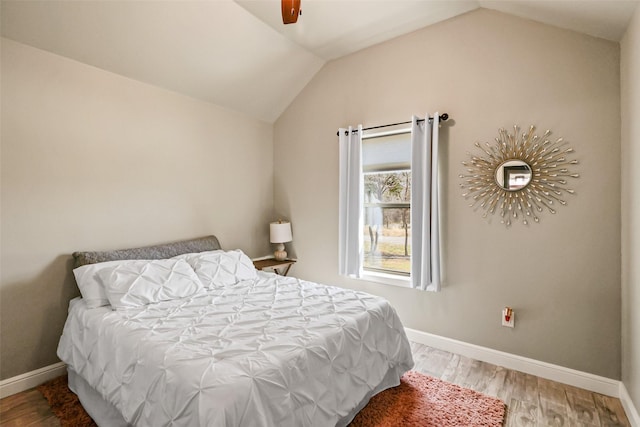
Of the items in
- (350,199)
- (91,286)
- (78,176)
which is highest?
(78,176)

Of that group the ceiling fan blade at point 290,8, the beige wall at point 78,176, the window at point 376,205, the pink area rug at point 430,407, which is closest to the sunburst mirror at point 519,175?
the window at point 376,205

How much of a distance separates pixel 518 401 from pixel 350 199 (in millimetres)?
2199

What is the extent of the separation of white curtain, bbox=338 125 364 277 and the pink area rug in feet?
4.48

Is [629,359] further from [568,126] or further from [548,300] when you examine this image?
[568,126]

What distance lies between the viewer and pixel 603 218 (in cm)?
232

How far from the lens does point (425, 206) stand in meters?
2.97

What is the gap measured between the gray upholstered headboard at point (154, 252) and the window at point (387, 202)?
1.71 metres

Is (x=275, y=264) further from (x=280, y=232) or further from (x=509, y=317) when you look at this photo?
(x=509, y=317)

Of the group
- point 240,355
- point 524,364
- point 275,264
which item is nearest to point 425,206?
point 524,364

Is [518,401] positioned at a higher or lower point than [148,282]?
lower

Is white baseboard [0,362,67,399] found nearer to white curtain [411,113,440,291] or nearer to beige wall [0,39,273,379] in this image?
beige wall [0,39,273,379]

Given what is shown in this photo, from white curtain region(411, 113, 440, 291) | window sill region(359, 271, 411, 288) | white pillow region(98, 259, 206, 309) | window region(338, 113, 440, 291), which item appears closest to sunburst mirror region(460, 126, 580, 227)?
white curtain region(411, 113, 440, 291)

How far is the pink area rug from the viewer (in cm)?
200

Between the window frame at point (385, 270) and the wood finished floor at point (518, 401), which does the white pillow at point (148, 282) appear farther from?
the window frame at point (385, 270)
